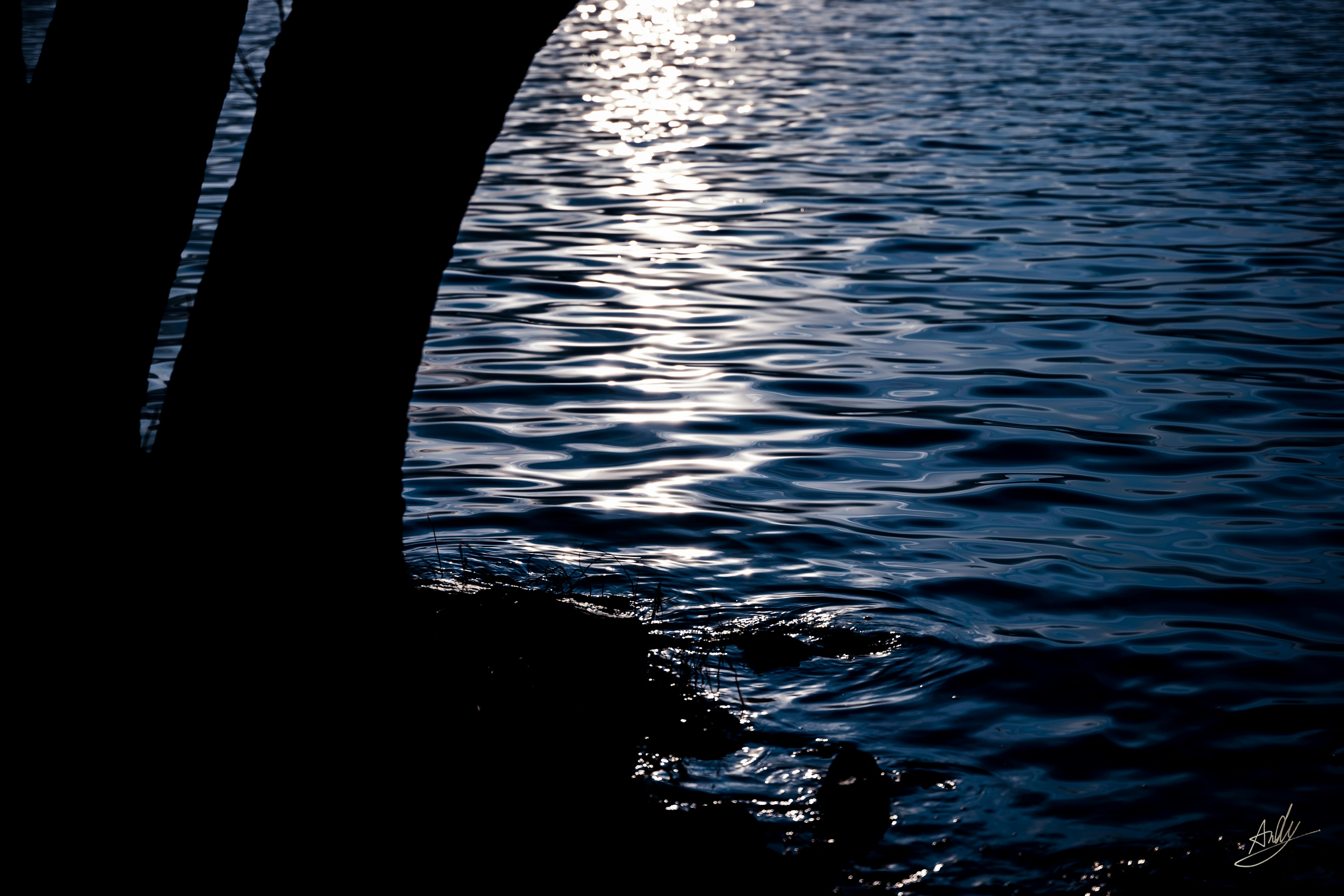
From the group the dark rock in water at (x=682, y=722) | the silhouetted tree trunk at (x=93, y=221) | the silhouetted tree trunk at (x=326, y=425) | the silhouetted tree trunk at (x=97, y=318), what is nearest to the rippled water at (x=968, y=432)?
the dark rock in water at (x=682, y=722)

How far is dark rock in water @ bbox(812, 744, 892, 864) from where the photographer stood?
12.9 ft

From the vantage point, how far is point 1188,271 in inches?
444

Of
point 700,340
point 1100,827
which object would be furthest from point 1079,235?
point 1100,827

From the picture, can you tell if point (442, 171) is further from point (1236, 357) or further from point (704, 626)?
point (1236, 357)

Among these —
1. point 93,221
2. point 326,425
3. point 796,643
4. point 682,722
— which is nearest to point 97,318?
point 93,221

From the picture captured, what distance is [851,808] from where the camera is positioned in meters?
4.07

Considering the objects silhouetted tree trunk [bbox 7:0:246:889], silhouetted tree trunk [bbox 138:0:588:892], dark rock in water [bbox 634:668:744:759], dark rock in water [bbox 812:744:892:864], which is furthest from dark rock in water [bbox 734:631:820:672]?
silhouetted tree trunk [bbox 7:0:246:889]

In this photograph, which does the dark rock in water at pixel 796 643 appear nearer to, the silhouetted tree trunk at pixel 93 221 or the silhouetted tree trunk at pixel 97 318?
the silhouetted tree trunk at pixel 97 318

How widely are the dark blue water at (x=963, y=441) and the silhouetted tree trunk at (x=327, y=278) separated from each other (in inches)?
3.1
